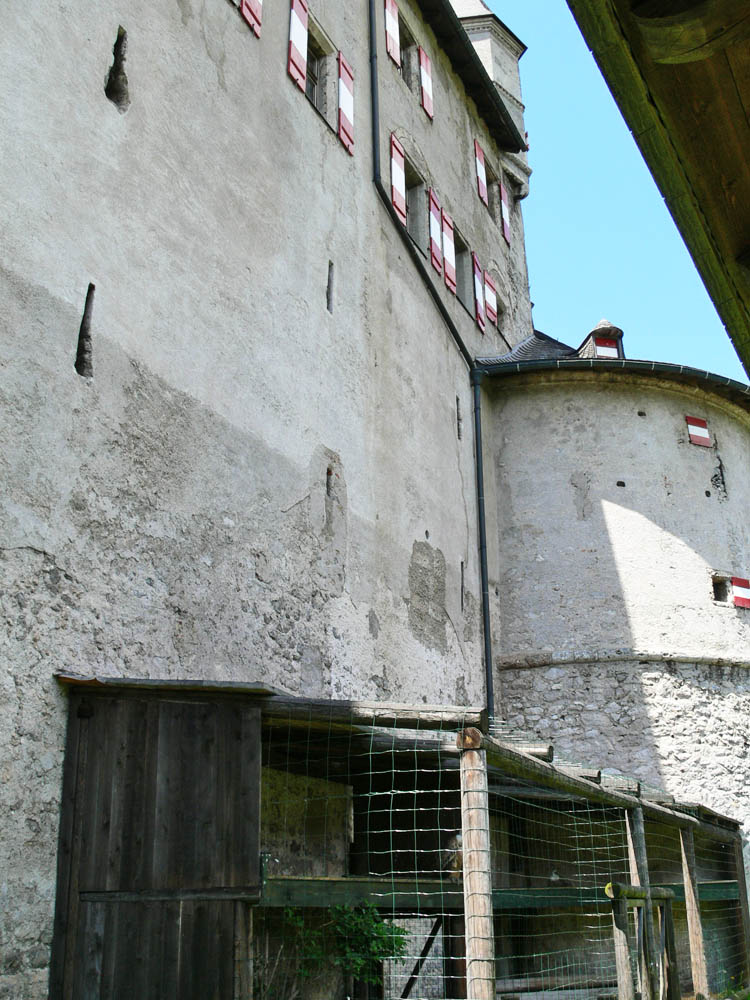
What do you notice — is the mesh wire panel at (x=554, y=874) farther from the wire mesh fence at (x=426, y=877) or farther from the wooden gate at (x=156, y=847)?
the wooden gate at (x=156, y=847)

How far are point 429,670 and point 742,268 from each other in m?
9.85

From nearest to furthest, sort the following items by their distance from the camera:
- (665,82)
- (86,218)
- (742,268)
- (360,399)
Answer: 1. (665,82)
2. (742,268)
3. (86,218)
4. (360,399)

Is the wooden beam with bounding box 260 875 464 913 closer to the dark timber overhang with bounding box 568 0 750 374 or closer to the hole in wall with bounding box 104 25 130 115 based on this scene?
the dark timber overhang with bounding box 568 0 750 374

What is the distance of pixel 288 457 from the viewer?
31.3ft

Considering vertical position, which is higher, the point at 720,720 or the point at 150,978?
the point at 720,720

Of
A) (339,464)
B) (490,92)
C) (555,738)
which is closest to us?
(339,464)

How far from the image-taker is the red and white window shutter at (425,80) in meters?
15.3

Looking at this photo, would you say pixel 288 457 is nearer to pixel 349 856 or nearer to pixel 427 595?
pixel 427 595

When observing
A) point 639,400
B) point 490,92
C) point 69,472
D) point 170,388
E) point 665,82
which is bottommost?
point 665,82

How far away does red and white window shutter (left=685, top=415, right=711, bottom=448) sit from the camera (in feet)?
50.5

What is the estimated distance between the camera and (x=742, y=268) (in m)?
2.46

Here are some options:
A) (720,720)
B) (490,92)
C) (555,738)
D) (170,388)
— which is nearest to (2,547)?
(170,388)

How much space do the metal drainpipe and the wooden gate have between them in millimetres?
7255

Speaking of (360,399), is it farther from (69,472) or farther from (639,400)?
(639,400)
